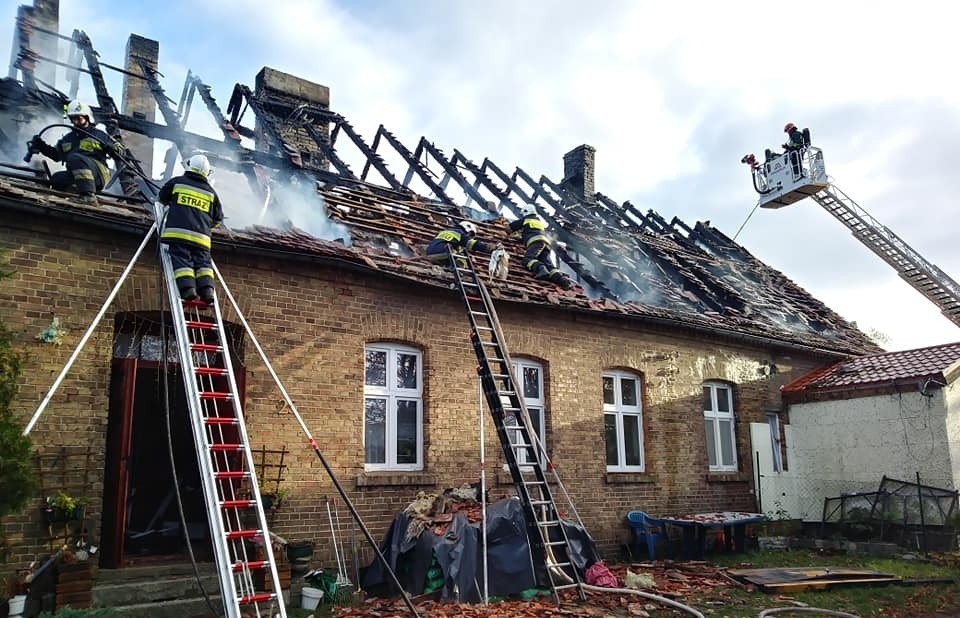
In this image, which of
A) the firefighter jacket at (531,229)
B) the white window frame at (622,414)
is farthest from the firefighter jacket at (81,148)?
the white window frame at (622,414)

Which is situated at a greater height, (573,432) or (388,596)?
(573,432)

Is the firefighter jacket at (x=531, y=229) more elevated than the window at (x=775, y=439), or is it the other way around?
the firefighter jacket at (x=531, y=229)

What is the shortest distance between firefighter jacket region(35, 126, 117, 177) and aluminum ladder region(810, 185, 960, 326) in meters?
17.5

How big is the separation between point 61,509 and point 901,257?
63.5 ft

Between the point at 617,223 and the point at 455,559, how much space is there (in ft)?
38.8

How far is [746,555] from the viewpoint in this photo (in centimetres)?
1147

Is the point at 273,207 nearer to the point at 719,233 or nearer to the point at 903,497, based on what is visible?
the point at 903,497

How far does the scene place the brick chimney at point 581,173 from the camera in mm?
19031

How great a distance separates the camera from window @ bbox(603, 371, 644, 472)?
1159 centimetres

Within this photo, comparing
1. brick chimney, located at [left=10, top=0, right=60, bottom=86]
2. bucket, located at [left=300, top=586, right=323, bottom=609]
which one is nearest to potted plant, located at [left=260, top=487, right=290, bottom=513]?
bucket, located at [left=300, top=586, right=323, bottom=609]

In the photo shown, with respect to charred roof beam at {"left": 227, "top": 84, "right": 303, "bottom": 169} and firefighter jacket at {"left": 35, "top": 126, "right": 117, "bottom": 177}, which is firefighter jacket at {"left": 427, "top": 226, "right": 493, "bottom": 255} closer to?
charred roof beam at {"left": 227, "top": 84, "right": 303, "bottom": 169}

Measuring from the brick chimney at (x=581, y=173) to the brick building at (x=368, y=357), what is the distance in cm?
340

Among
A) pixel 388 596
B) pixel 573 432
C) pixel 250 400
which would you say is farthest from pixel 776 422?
pixel 250 400

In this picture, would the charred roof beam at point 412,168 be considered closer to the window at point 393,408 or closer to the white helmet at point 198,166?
the window at point 393,408
